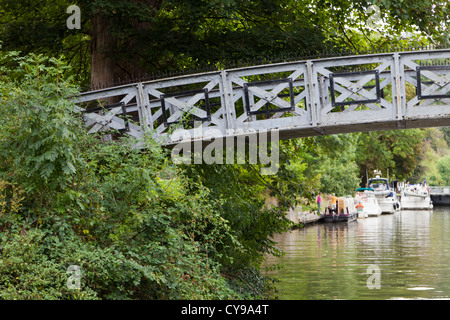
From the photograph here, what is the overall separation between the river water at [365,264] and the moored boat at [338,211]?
732 centimetres

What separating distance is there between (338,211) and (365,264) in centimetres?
2212

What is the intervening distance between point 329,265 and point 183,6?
1049cm

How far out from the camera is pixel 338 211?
45.1 meters

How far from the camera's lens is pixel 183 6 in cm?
1577

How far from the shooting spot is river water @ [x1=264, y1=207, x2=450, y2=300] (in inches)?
702

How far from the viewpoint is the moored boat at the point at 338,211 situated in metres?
44.8

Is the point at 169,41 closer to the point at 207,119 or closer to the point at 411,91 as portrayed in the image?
the point at 207,119

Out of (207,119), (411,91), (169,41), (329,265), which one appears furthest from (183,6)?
(411,91)

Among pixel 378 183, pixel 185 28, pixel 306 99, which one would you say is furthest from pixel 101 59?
pixel 378 183

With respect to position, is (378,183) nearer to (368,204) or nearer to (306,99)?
(368,204)
